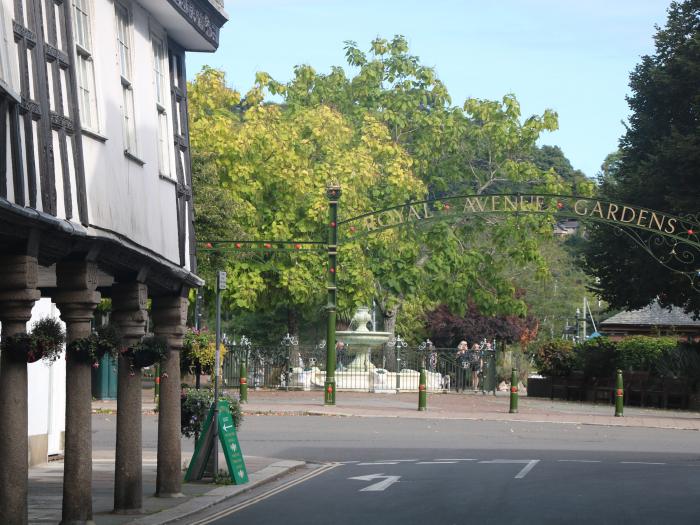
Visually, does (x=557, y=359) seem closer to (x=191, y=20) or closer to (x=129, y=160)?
(x=191, y=20)

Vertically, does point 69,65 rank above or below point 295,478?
above

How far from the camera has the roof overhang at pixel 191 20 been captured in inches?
711

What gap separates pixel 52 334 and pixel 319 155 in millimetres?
43901

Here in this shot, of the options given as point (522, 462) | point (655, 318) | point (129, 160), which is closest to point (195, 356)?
point (522, 462)

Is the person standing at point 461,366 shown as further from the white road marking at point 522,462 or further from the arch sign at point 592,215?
the white road marking at point 522,462

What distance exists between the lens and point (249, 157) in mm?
51375

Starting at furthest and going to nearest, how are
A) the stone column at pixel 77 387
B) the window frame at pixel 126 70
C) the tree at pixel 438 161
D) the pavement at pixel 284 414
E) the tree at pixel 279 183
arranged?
1. the tree at pixel 438 161
2. the tree at pixel 279 183
3. the pavement at pixel 284 414
4. the window frame at pixel 126 70
5. the stone column at pixel 77 387

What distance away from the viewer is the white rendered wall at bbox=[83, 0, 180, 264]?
15.3 meters

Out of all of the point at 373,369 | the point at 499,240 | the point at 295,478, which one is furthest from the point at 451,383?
the point at 295,478

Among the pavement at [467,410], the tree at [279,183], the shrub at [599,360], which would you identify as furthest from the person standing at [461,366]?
the shrub at [599,360]

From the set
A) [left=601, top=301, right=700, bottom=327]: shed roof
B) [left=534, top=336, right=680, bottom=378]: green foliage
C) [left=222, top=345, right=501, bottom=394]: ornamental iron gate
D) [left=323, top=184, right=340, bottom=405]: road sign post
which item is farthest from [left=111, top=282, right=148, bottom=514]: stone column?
[left=601, top=301, right=700, bottom=327]: shed roof

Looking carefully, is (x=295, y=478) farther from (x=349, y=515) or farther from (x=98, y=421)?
(x=98, y=421)

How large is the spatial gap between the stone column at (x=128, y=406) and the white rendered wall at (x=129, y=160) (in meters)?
0.67

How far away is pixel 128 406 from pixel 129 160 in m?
2.81
